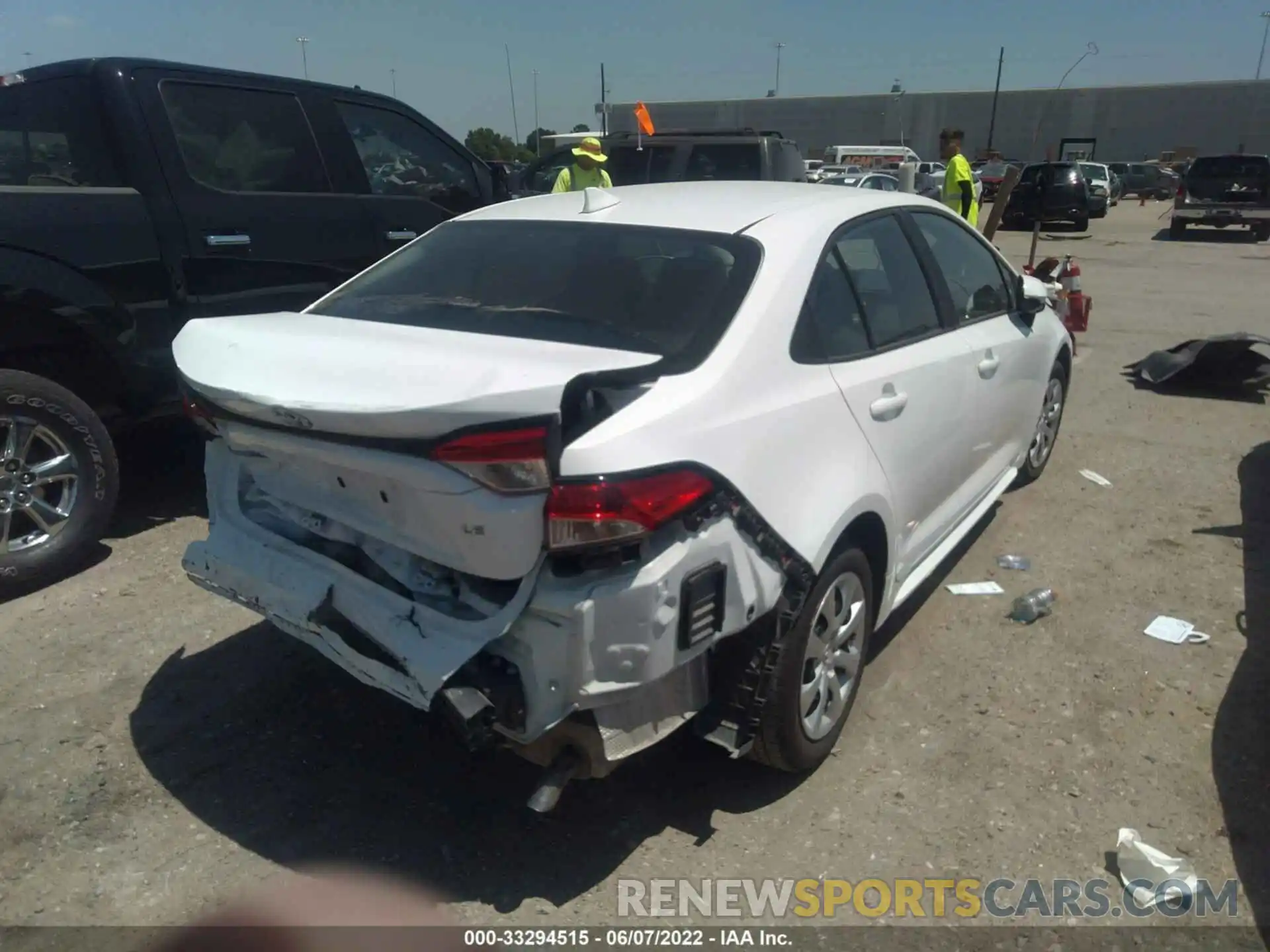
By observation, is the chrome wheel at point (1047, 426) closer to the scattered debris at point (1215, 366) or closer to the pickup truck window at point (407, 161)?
the scattered debris at point (1215, 366)

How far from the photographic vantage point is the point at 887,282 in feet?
11.3

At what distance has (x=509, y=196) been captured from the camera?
680 cm

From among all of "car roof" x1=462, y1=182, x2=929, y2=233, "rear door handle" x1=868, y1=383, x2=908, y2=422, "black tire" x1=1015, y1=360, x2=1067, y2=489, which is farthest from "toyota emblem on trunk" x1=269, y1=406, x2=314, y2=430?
"black tire" x1=1015, y1=360, x2=1067, y2=489

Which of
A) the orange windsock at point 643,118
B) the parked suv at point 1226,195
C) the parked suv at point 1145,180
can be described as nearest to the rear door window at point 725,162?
the orange windsock at point 643,118

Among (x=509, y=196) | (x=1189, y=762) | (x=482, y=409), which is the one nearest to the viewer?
(x=482, y=409)

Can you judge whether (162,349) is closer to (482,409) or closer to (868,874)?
(482,409)

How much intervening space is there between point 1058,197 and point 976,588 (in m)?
22.3

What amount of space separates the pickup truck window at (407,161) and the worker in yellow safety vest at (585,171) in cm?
187

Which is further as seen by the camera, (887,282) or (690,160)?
(690,160)

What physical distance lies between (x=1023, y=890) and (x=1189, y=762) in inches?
36.8

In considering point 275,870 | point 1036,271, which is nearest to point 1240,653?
point 275,870

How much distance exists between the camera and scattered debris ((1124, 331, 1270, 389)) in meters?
7.60

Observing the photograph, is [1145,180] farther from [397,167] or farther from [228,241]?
[228,241]

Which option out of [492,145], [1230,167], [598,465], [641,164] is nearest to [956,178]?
[641,164]
